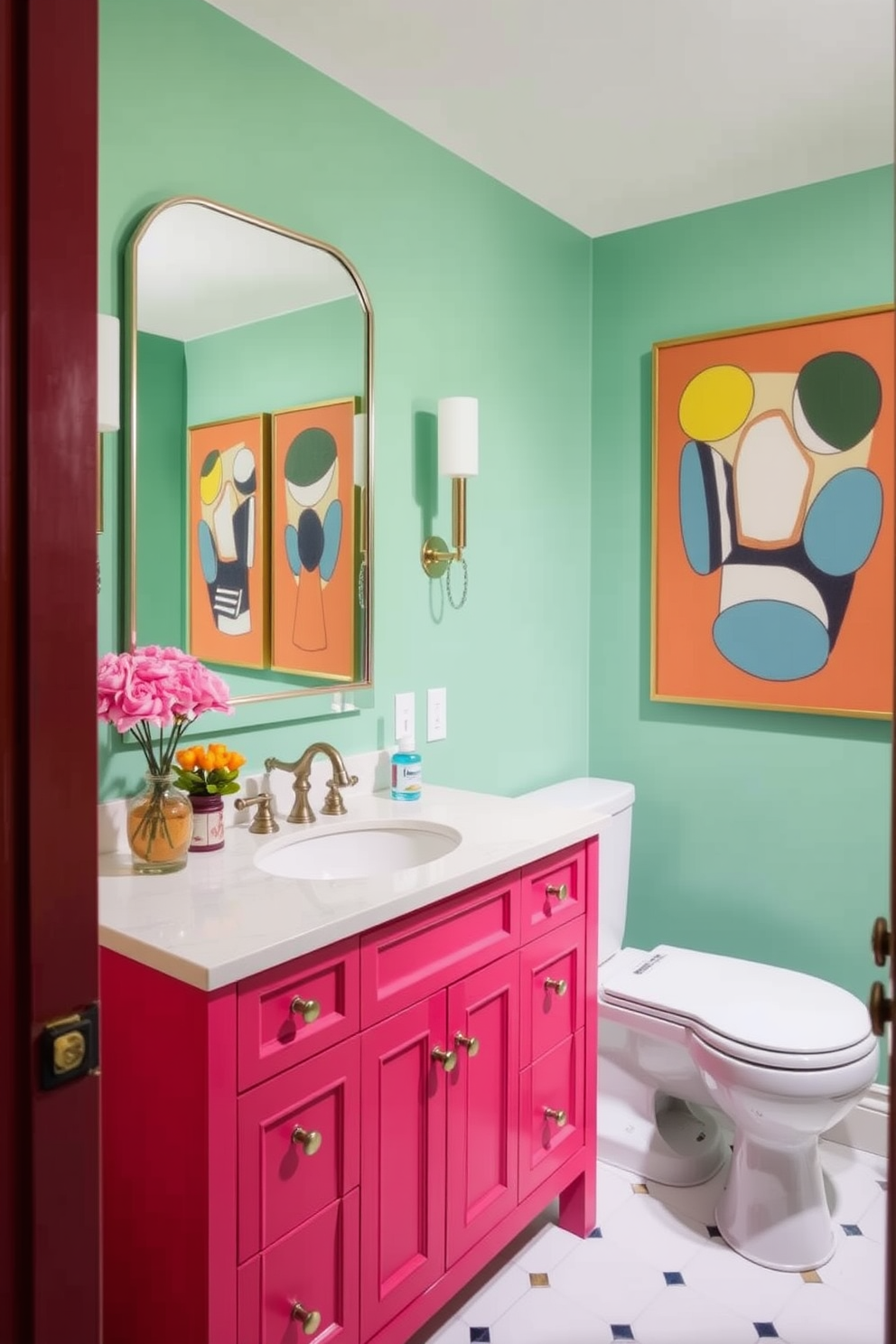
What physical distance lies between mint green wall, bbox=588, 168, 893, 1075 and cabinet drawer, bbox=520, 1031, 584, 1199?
2.76 feet

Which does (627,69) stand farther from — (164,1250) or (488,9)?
(164,1250)

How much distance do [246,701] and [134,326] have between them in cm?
71

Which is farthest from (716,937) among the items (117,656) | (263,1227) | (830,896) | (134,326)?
(134,326)

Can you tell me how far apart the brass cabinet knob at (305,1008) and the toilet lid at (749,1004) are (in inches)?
39.8

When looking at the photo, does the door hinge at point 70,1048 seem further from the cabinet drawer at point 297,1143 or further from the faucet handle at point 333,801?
the faucet handle at point 333,801

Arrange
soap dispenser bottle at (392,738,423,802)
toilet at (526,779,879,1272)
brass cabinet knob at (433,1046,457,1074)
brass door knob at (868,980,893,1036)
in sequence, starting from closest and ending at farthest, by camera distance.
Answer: brass door knob at (868,980,893,1036) < brass cabinet knob at (433,1046,457,1074) < toilet at (526,779,879,1272) < soap dispenser bottle at (392,738,423,802)

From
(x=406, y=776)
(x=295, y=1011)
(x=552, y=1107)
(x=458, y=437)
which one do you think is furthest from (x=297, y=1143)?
(x=458, y=437)

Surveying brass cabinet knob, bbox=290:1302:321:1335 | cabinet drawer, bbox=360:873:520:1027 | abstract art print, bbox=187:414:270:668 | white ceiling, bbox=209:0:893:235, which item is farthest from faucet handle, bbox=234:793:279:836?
white ceiling, bbox=209:0:893:235

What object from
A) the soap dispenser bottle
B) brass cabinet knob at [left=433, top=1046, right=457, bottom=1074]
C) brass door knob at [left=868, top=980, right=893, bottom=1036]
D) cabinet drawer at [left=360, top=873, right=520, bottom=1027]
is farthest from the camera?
the soap dispenser bottle

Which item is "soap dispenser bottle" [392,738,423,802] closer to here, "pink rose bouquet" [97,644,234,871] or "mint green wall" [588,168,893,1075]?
"pink rose bouquet" [97,644,234,871]

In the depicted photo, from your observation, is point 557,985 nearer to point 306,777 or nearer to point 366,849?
point 366,849

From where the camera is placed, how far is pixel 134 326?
1690 mm

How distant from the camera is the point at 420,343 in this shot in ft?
7.52

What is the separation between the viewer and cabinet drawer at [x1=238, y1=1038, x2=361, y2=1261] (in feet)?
4.29
